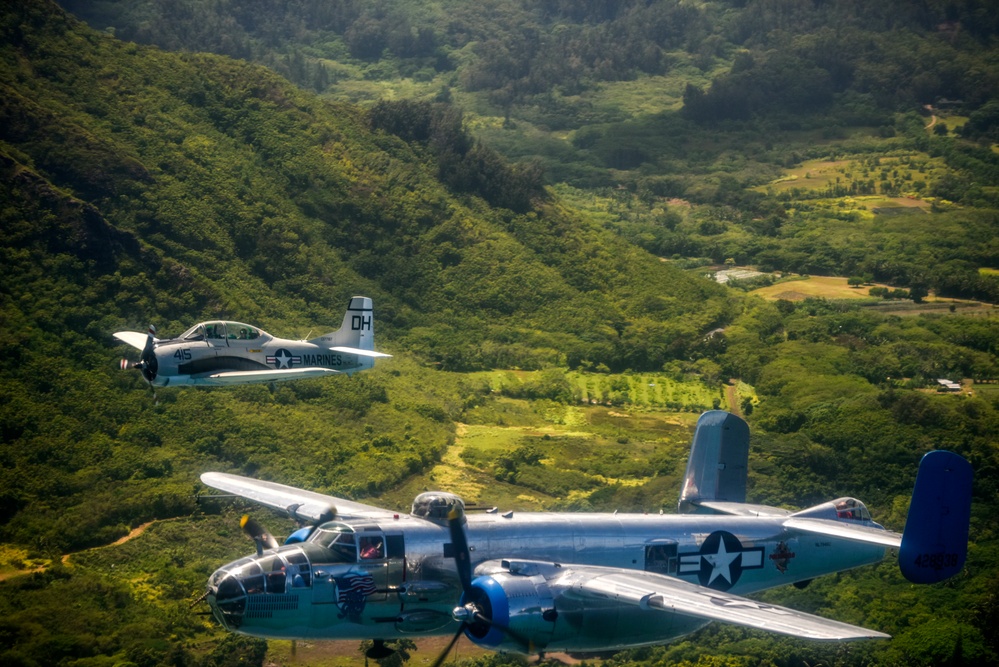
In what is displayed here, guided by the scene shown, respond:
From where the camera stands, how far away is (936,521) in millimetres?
43719

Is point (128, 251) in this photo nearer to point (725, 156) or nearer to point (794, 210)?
point (794, 210)

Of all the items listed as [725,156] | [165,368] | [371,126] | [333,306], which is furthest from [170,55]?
[725,156]

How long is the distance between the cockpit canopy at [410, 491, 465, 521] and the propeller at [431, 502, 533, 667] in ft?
0.62

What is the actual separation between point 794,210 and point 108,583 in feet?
416

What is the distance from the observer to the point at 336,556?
39281 millimetres

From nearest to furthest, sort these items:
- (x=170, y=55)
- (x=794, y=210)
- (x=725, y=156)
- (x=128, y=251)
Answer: (x=128, y=251) → (x=170, y=55) → (x=794, y=210) → (x=725, y=156)

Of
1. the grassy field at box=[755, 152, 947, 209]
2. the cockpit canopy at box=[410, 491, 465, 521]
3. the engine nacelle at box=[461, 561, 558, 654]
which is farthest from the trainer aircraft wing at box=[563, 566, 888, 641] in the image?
the grassy field at box=[755, 152, 947, 209]

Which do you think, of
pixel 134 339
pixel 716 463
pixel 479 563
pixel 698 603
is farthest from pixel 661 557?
pixel 134 339

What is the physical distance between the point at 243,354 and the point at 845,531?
1148 inches

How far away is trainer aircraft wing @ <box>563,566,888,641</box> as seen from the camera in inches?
1363

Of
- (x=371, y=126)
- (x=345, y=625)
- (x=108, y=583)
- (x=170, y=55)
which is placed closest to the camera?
(x=345, y=625)

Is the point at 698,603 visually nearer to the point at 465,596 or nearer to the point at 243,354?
the point at 465,596

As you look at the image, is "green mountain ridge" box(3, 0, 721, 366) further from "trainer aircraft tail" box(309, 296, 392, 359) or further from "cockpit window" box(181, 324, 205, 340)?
"cockpit window" box(181, 324, 205, 340)

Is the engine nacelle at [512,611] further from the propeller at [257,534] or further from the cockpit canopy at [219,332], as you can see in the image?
Result: the cockpit canopy at [219,332]
